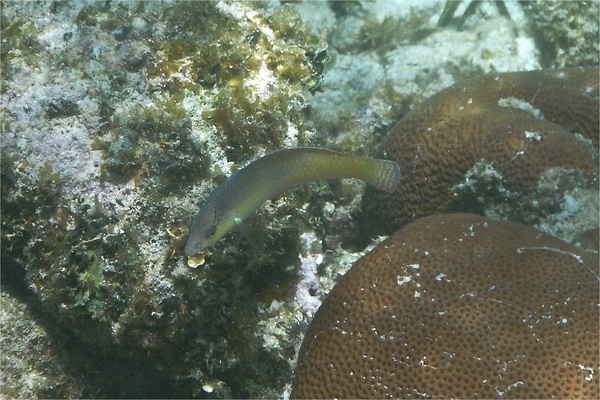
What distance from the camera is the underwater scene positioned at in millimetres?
2908

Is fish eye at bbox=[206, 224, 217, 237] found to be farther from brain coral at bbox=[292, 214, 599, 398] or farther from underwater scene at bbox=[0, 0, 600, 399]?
brain coral at bbox=[292, 214, 599, 398]

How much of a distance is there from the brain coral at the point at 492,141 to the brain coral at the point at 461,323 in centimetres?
69

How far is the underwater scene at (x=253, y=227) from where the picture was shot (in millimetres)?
2908

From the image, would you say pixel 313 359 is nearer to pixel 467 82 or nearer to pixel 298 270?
pixel 298 270

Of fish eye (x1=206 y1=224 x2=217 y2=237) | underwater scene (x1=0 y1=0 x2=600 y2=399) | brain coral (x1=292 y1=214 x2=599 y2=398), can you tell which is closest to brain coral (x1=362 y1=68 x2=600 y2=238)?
underwater scene (x1=0 y1=0 x2=600 y2=399)

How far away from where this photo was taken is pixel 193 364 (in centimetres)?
325

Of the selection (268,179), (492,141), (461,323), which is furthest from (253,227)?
(492,141)

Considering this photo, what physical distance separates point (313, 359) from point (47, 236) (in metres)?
2.08

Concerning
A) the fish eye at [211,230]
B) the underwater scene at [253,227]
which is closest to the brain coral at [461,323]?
the underwater scene at [253,227]

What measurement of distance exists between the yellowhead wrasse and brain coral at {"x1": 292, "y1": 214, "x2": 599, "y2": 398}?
76cm

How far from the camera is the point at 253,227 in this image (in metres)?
3.18

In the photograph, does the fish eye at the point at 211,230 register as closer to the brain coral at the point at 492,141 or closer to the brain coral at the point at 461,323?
the brain coral at the point at 461,323

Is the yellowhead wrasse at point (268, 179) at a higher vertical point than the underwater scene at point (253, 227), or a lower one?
higher

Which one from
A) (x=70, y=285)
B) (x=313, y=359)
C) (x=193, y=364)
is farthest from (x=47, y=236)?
(x=313, y=359)
